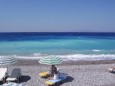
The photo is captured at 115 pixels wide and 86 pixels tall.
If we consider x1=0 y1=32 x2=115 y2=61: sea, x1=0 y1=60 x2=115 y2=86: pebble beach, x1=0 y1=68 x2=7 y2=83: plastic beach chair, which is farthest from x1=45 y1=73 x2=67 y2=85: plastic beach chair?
x1=0 y1=32 x2=115 y2=61: sea

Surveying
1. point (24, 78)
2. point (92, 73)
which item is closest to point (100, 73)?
point (92, 73)

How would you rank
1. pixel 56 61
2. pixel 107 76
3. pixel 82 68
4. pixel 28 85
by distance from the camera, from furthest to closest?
pixel 82 68 → pixel 107 76 → pixel 56 61 → pixel 28 85

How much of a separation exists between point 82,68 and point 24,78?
18.2 ft

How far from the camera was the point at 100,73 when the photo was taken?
55.4 feet

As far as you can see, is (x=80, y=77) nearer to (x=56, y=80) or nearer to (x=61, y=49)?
(x=56, y=80)

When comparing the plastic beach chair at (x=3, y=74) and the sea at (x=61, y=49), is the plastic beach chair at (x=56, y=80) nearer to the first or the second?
the plastic beach chair at (x=3, y=74)

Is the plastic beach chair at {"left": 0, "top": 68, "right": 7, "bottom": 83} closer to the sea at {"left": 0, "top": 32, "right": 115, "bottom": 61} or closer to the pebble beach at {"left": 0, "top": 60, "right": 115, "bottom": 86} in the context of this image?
the pebble beach at {"left": 0, "top": 60, "right": 115, "bottom": 86}

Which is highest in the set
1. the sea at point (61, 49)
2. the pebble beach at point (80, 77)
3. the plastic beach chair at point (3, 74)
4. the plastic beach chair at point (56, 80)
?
the plastic beach chair at point (3, 74)

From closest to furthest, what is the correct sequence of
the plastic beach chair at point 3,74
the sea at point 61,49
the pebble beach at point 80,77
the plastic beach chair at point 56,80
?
the plastic beach chair at point 56,80
the plastic beach chair at point 3,74
the pebble beach at point 80,77
the sea at point 61,49

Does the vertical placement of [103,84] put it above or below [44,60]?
below

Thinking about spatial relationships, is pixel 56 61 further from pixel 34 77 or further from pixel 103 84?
pixel 103 84

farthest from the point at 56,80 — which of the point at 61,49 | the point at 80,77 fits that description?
the point at 61,49

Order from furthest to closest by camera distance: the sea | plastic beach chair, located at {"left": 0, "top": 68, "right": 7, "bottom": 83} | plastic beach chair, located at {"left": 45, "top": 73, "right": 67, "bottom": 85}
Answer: the sea, plastic beach chair, located at {"left": 0, "top": 68, "right": 7, "bottom": 83}, plastic beach chair, located at {"left": 45, "top": 73, "right": 67, "bottom": 85}

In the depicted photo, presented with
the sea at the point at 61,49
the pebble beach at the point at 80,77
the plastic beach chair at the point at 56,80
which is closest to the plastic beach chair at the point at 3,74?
the pebble beach at the point at 80,77
